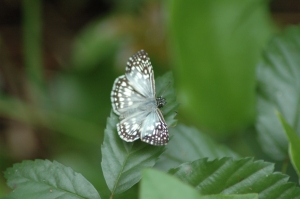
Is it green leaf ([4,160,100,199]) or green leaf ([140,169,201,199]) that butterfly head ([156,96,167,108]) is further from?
green leaf ([140,169,201,199])

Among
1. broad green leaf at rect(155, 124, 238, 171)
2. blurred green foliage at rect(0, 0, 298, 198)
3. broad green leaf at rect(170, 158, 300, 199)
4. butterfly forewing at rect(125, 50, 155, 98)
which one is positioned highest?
blurred green foliage at rect(0, 0, 298, 198)

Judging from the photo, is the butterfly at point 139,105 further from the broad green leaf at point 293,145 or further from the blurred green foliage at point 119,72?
the blurred green foliage at point 119,72

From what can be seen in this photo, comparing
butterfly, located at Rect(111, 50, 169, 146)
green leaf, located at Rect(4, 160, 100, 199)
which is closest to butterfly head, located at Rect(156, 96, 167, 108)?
butterfly, located at Rect(111, 50, 169, 146)

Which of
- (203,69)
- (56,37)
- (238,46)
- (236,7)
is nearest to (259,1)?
(236,7)

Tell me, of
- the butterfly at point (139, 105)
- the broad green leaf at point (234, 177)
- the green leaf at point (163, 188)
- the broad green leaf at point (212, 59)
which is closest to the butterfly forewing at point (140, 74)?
the butterfly at point (139, 105)

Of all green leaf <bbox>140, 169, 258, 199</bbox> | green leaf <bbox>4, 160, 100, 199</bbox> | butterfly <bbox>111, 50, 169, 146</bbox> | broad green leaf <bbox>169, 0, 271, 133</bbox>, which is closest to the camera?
green leaf <bbox>140, 169, 258, 199</bbox>

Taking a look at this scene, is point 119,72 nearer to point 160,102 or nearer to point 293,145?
point 160,102

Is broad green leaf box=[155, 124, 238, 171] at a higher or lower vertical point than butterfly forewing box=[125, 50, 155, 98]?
lower
